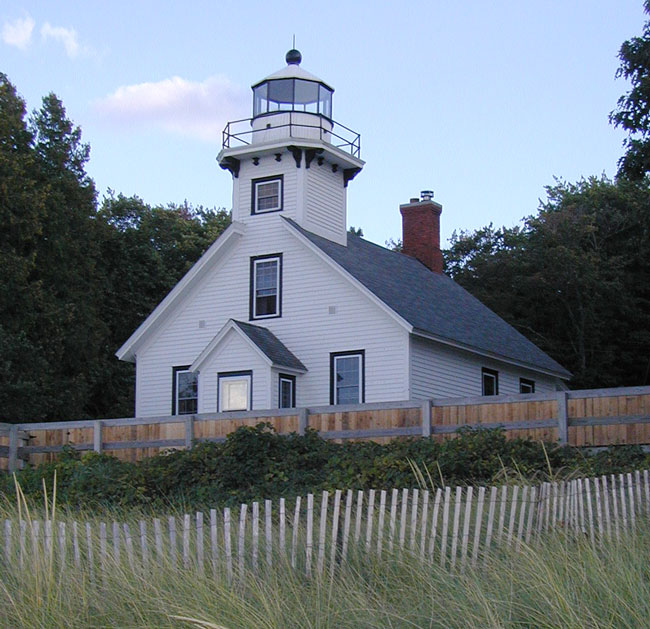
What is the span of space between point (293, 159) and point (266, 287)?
364 centimetres

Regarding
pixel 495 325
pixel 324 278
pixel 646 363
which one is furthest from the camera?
pixel 646 363

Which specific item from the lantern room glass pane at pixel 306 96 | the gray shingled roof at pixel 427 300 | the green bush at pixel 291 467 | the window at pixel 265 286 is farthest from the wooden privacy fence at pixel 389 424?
the lantern room glass pane at pixel 306 96

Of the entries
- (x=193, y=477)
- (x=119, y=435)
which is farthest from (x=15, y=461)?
(x=193, y=477)

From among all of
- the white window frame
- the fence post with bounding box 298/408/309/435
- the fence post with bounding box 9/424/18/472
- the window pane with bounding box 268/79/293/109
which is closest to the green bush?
the fence post with bounding box 298/408/309/435

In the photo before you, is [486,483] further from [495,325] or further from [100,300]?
[100,300]

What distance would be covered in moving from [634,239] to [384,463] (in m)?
28.3

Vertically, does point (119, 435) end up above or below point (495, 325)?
below

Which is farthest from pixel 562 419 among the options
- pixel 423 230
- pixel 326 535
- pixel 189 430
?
pixel 423 230

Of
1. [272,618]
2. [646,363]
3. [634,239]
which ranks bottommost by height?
[272,618]

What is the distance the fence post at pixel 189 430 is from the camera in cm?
2081

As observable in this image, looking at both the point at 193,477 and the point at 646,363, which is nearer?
the point at 193,477

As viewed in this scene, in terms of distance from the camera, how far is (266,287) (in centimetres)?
2761

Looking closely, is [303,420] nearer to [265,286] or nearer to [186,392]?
[265,286]

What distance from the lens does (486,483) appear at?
15.2m
